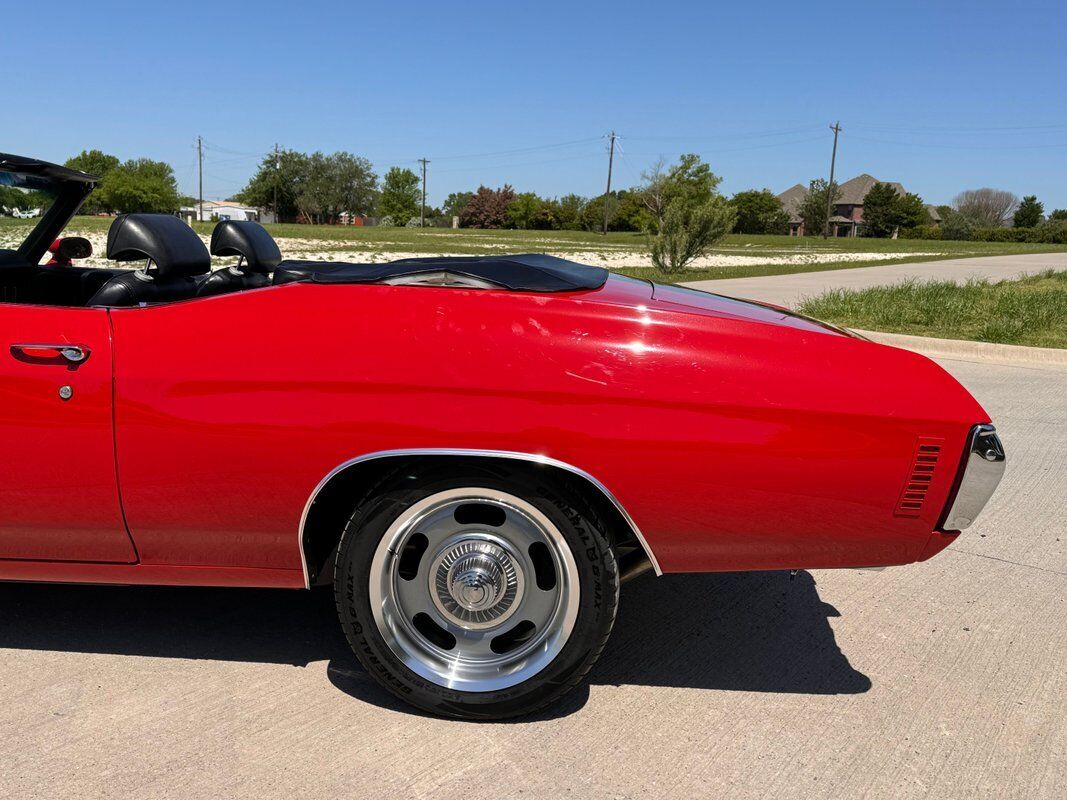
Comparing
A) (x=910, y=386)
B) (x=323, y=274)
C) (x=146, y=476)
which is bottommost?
(x=146, y=476)

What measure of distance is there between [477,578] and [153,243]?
164 centimetres

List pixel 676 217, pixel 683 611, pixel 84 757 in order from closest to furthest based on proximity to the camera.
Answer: pixel 84 757
pixel 683 611
pixel 676 217

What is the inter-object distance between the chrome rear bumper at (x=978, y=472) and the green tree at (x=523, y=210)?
116m

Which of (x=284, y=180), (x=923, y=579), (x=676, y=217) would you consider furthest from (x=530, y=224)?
(x=923, y=579)

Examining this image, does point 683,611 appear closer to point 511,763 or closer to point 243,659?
point 511,763

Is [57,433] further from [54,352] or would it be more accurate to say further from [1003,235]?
[1003,235]

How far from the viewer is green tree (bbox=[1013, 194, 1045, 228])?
92.8 metres

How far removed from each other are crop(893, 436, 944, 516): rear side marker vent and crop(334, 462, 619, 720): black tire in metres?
0.80

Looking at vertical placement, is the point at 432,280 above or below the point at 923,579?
above

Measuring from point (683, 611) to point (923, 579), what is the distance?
3.73ft

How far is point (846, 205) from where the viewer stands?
126125 millimetres

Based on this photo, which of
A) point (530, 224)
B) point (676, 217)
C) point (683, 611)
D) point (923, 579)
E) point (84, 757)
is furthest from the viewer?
point (530, 224)

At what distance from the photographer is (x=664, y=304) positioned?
9.09 feet

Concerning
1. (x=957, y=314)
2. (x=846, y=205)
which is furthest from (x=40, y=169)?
(x=846, y=205)
